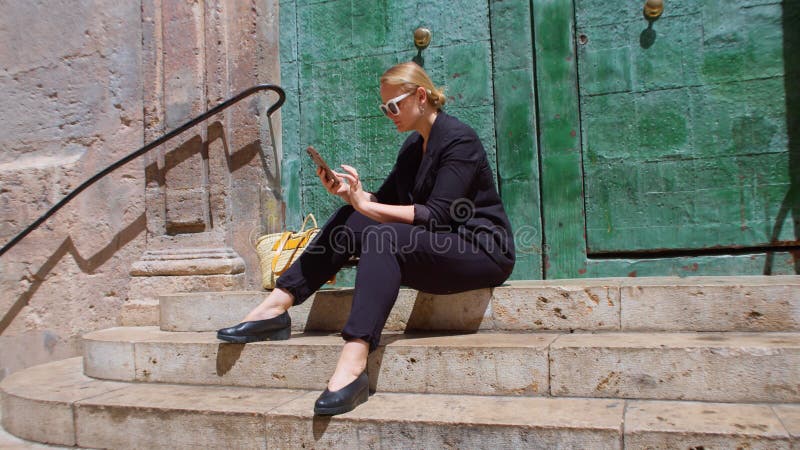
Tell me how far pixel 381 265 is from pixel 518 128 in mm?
1755

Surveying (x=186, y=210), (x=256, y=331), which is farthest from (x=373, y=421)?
(x=186, y=210)

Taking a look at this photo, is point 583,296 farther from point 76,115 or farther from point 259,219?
point 76,115

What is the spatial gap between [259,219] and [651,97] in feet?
8.25

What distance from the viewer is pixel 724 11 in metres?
3.69

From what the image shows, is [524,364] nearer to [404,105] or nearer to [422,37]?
[404,105]

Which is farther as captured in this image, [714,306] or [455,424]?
[714,306]

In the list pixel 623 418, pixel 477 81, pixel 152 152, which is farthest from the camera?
pixel 152 152

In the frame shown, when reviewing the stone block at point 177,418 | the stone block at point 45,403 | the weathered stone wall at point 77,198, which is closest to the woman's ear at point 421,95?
the stone block at point 177,418

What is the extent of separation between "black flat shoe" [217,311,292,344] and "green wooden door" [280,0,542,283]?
145 centimetres

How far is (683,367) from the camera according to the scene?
8.05 ft

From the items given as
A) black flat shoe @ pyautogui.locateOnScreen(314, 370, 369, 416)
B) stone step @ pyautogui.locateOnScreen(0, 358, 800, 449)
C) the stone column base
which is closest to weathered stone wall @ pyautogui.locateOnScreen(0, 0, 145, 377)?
the stone column base

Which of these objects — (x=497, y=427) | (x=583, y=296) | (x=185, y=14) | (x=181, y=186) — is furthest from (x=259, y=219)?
(x=497, y=427)

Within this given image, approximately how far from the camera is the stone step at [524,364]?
2404mm

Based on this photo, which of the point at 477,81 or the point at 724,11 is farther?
the point at 477,81
